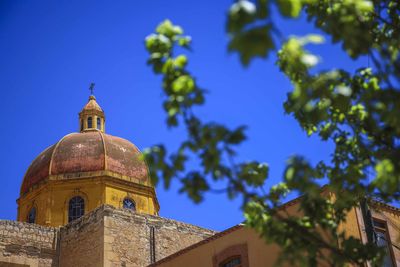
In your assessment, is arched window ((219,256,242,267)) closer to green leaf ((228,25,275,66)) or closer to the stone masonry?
the stone masonry

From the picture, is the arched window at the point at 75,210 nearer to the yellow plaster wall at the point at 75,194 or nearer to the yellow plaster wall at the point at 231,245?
the yellow plaster wall at the point at 75,194

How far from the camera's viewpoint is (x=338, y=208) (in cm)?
690

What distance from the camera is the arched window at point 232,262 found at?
15544 millimetres

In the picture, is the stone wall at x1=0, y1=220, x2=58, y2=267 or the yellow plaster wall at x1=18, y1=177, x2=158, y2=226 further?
the yellow plaster wall at x1=18, y1=177, x2=158, y2=226

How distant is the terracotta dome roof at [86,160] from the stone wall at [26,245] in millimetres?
3193

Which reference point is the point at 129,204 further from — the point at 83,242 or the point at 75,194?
the point at 83,242

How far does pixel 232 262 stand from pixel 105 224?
19.2 ft

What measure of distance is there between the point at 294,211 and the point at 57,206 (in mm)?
12012

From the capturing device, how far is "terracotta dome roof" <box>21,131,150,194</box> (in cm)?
2428

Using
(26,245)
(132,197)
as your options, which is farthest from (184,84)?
(132,197)

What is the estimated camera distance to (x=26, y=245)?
20.6 m

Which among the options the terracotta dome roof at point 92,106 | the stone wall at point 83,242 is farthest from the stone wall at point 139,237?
the terracotta dome roof at point 92,106

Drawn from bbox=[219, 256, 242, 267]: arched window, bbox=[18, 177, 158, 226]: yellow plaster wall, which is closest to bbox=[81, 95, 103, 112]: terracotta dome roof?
bbox=[18, 177, 158, 226]: yellow plaster wall

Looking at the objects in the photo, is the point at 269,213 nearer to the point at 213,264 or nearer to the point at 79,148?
the point at 213,264
